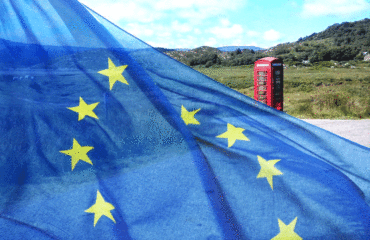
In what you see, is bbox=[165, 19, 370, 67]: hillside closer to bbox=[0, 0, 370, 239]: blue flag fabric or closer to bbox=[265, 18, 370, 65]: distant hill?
bbox=[265, 18, 370, 65]: distant hill

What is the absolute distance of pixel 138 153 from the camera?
2246 millimetres

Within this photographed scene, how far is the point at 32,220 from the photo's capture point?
2041mm

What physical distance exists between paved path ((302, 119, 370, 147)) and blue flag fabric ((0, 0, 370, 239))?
560 centimetres

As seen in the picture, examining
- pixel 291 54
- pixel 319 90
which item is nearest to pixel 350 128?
pixel 319 90

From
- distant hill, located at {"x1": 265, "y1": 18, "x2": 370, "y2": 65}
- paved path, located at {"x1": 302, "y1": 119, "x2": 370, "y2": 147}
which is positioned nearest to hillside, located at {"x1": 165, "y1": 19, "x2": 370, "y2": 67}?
distant hill, located at {"x1": 265, "y1": 18, "x2": 370, "y2": 65}

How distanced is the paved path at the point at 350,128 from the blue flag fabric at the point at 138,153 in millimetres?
5604

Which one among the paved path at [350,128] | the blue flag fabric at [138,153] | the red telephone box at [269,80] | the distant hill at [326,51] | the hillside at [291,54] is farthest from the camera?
the distant hill at [326,51]

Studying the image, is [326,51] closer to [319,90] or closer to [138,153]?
[319,90]

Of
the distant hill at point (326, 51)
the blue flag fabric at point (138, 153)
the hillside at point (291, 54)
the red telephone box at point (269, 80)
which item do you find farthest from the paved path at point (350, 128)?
the distant hill at point (326, 51)

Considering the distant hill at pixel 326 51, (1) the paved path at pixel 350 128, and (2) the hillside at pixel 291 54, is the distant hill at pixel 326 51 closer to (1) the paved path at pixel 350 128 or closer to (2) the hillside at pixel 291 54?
(2) the hillside at pixel 291 54

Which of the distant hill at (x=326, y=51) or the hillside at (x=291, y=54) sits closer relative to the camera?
the hillside at (x=291, y=54)

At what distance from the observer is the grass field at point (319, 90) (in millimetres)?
11438

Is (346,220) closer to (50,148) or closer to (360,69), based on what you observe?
(50,148)

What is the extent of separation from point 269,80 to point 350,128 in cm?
289
